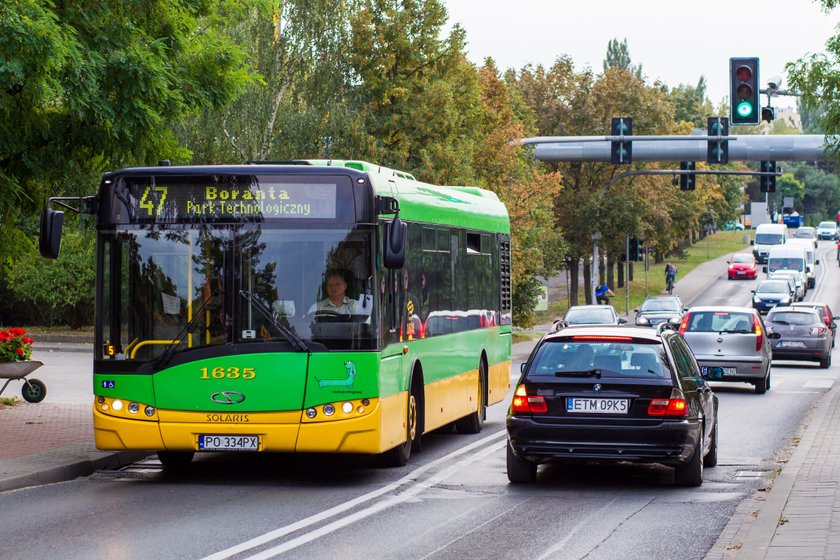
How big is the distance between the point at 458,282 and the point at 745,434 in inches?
185

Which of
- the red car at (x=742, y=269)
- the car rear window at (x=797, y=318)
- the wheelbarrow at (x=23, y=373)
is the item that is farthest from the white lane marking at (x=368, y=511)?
the red car at (x=742, y=269)

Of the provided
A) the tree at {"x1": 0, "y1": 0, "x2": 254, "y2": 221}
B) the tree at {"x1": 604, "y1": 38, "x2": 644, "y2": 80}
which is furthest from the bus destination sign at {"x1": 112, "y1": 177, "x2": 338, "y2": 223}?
the tree at {"x1": 604, "y1": 38, "x2": 644, "y2": 80}

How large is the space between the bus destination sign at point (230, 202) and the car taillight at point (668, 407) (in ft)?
10.8

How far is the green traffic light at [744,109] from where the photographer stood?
2597cm

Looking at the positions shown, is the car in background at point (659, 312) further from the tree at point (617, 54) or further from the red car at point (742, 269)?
the tree at point (617, 54)

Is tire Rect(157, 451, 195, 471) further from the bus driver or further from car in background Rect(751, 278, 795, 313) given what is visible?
car in background Rect(751, 278, 795, 313)

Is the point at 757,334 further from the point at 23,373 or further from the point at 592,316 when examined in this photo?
the point at 592,316

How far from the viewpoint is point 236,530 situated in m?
10.8

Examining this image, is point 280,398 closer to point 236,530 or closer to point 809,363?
point 236,530

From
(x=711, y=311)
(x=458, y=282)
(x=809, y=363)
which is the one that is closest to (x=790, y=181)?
(x=809, y=363)

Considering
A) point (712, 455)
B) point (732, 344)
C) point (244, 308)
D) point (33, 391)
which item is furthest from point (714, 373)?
point (244, 308)

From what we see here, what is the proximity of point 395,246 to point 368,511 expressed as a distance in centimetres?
244

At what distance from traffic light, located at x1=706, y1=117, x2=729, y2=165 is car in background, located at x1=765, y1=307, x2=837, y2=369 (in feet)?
14.9

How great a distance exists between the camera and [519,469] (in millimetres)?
13820
